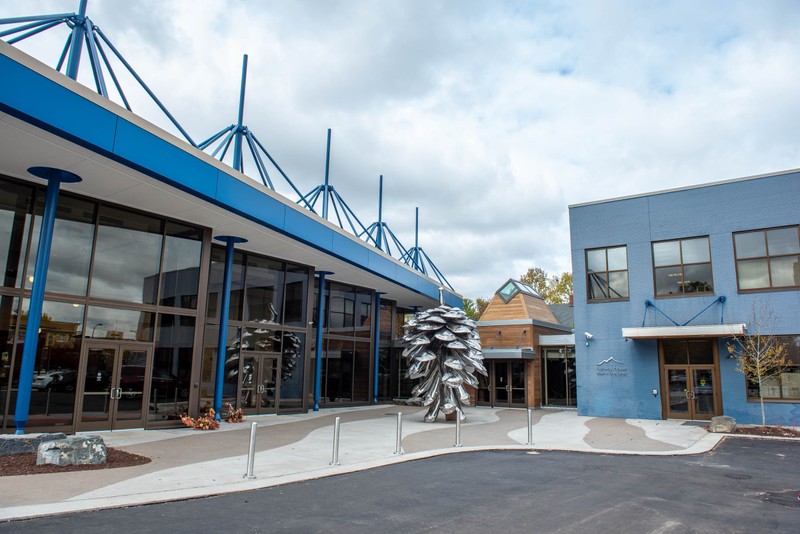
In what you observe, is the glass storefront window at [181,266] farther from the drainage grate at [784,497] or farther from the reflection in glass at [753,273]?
the reflection in glass at [753,273]

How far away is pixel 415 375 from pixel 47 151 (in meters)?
12.2

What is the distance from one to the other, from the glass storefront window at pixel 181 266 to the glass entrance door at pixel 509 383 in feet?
48.7

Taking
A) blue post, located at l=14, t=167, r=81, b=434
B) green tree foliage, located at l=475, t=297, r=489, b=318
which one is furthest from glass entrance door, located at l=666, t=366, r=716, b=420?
green tree foliage, located at l=475, t=297, r=489, b=318

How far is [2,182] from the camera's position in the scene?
11.8 meters

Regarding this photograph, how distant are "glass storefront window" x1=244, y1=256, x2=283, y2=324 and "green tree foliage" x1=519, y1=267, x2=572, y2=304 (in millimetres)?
41058

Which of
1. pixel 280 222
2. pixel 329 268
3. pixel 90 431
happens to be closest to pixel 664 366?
pixel 329 268

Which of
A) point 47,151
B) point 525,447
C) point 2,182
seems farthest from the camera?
point 525,447

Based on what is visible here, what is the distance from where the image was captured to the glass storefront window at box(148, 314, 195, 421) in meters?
14.4

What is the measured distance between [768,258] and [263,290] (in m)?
17.6

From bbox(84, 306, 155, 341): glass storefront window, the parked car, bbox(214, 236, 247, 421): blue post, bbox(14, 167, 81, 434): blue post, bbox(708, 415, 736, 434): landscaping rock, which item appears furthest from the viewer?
bbox(214, 236, 247, 421): blue post

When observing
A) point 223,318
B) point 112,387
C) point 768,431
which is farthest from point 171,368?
point 768,431

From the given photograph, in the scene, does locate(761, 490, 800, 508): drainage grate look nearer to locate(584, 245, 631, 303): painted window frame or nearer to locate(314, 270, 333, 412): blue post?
locate(584, 245, 631, 303): painted window frame

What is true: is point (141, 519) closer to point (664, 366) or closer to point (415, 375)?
→ point (415, 375)

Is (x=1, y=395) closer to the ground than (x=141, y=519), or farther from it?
farther from it
